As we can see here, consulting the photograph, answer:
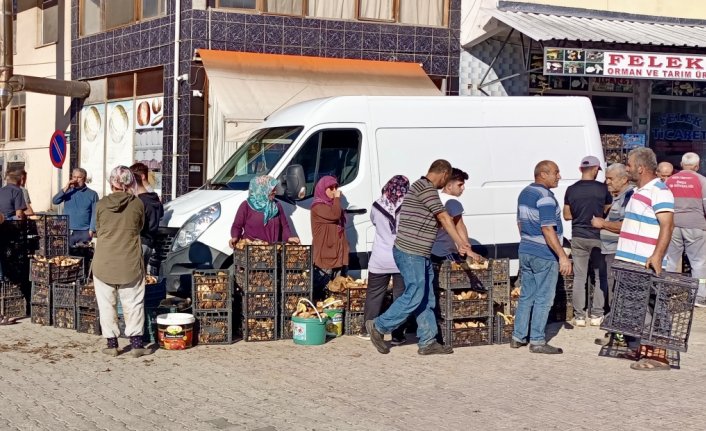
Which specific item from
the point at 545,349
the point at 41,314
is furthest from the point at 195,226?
the point at 545,349

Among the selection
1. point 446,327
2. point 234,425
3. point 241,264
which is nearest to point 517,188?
point 446,327

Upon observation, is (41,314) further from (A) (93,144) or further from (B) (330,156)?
(A) (93,144)

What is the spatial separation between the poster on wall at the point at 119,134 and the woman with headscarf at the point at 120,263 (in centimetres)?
1161

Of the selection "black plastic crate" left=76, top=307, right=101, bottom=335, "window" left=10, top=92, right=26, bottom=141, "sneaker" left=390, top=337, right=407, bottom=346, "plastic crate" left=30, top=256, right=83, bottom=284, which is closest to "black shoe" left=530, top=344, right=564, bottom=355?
"sneaker" left=390, top=337, right=407, bottom=346

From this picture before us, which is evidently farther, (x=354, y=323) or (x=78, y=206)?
(x=78, y=206)

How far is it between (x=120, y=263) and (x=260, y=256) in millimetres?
1493

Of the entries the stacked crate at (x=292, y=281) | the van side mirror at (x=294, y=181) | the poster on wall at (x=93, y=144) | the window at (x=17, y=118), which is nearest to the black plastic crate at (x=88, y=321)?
the stacked crate at (x=292, y=281)

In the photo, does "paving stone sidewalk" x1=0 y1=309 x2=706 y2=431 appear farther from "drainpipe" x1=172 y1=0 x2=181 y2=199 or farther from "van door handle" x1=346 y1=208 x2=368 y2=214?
"drainpipe" x1=172 y1=0 x2=181 y2=199

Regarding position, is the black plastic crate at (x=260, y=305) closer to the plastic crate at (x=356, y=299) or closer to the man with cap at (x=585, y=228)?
the plastic crate at (x=356, y=299)

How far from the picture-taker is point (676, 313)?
891 cm

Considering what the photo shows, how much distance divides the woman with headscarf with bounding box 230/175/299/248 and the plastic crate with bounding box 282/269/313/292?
48 cm

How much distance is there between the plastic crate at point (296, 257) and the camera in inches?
406

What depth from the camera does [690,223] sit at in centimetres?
1334

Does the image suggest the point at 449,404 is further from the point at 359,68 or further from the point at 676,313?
the point at 359,68
